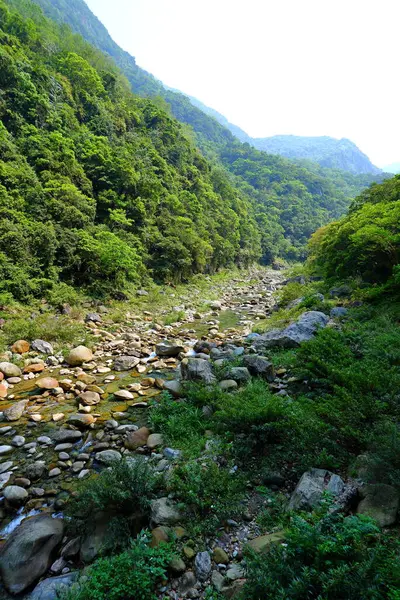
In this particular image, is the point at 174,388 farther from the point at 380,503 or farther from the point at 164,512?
the point at 380,503

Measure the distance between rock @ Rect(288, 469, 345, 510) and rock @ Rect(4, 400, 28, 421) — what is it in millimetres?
5205

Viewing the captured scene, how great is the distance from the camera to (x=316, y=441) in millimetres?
3529

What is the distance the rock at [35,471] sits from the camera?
160 inches

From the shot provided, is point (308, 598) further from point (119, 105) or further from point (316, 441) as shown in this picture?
point (119, 105)

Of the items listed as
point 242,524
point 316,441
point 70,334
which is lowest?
point 70,334

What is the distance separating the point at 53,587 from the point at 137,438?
2242 millimetres

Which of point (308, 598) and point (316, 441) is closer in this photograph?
point (308, 598)

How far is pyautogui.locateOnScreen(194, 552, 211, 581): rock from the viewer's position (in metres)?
2.53

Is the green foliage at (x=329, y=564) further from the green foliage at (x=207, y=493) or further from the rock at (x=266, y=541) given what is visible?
the green foliage at (x=207, y=493)

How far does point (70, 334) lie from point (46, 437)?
198 inches

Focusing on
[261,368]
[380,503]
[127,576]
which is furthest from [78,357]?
[380,503]

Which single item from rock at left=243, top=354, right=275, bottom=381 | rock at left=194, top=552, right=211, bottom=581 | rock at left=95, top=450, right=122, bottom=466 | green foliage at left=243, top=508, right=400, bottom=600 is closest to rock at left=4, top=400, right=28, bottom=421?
rock at left=95, top=450, right=122, bottom=466

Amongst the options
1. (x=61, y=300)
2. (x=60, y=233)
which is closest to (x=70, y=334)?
(x=61, y=300)

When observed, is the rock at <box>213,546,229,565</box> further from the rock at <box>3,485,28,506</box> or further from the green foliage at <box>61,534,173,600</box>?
the rock at <box>3,485,28,506</box>
